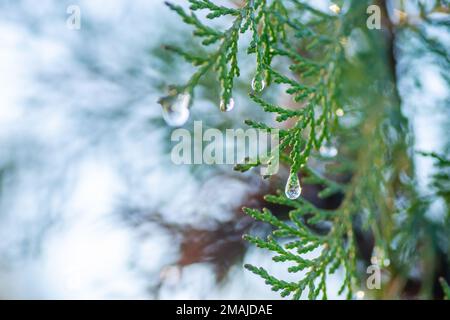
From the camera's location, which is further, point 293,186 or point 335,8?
point 335,8

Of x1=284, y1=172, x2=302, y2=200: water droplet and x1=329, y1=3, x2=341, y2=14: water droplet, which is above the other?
x1=329, y1=3, x2=341, y2=14: water droplet

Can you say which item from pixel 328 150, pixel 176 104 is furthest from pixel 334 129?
pixel 176 104

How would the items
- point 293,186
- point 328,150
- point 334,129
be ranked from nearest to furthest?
point 293,186 < point 334,129 < point 328,150

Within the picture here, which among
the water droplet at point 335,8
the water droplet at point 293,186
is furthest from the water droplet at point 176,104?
the water droplet at point 335,8

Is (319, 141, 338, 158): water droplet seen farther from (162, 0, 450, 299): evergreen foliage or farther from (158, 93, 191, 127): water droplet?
(158, 93, 191, 127): water droplet

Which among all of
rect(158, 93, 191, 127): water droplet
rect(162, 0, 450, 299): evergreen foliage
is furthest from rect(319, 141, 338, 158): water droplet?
rect(158, 93, 191, 127): water droplet

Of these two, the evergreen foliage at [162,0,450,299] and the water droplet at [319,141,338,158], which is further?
the water droplet at [319,141,338,158]

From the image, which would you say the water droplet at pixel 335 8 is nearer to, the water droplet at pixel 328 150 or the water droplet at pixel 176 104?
the water droplet at pixel 328 150

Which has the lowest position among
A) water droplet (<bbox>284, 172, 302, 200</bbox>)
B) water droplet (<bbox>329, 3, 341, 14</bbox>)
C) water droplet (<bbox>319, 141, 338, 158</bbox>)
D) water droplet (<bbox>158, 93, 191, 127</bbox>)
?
water droplet (<bbox>284, 172, 302, 200</bbox>)

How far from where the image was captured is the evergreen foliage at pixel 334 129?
84 centimetres

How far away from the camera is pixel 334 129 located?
1023mm

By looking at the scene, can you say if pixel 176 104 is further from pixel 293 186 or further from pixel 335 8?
pixel 335 8

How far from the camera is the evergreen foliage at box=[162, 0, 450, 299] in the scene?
84 cm
